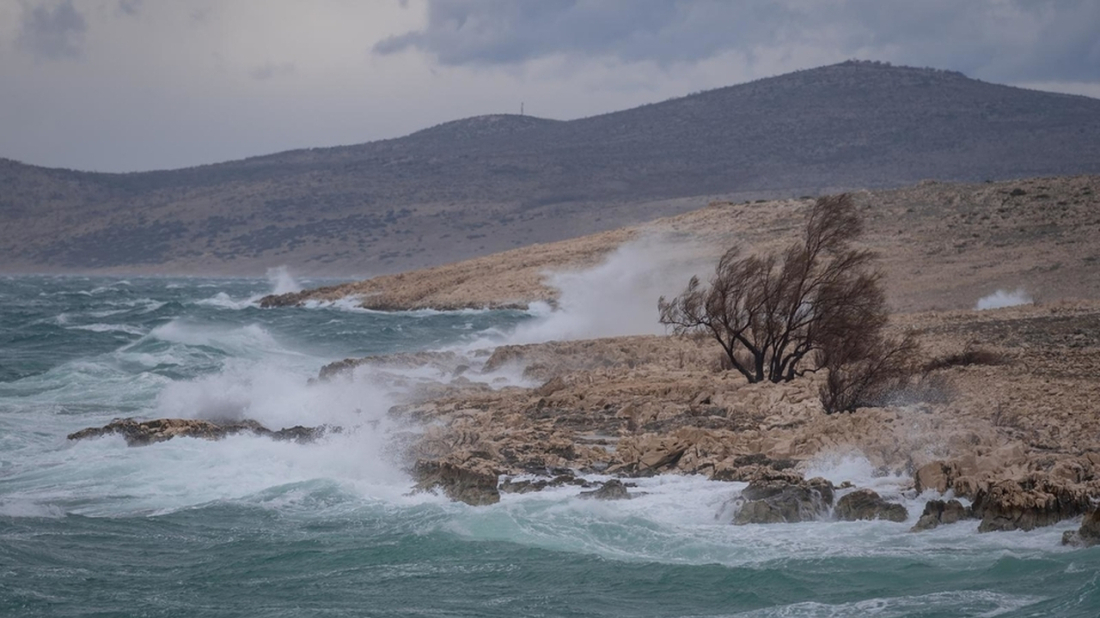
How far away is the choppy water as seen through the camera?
10.6m

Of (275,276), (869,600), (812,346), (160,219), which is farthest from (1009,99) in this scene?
(869,600)

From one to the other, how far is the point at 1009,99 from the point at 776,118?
82.8 feet

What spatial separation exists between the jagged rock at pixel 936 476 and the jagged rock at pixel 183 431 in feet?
26.5

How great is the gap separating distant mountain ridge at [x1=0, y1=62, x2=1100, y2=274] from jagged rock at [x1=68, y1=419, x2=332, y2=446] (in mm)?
94972

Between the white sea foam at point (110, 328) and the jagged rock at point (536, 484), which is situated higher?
the white sea foam at point (110, 328)

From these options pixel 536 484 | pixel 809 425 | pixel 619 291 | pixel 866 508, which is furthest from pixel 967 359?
pixel 619 291

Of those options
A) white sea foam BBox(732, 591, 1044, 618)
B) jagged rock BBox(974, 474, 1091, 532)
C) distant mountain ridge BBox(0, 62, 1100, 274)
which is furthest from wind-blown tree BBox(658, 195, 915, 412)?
distant mountain ridge BBox(0, 62, 1100, 274)

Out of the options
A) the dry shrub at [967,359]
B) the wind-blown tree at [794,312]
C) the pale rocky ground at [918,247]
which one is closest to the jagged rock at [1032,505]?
the wind-blown tree at [794,312]

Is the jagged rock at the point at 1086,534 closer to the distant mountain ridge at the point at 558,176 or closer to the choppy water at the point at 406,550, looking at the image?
the choppy water at the point at 406,550

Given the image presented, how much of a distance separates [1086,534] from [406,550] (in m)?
5.96

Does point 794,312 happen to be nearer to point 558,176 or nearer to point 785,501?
point 785,501

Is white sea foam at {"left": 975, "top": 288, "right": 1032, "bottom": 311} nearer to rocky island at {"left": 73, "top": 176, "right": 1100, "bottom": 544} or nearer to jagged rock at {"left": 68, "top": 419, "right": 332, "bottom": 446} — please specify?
rocky island at {"left": 73, "top": 176, "right": 1100, "bottom": 544}

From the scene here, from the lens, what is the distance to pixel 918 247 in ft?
135

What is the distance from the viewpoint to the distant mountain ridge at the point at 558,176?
123 m
